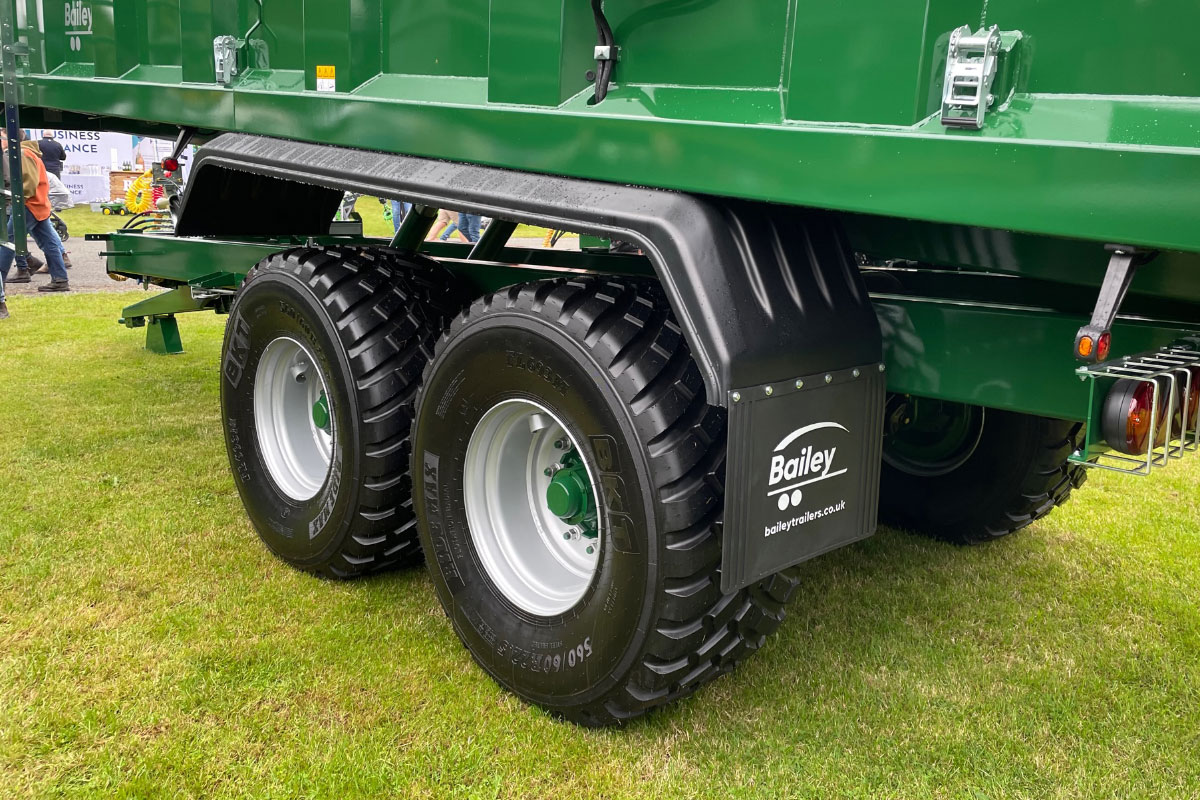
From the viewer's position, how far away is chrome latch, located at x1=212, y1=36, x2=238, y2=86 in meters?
3.51

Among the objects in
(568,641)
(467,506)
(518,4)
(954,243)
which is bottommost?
(568,641)

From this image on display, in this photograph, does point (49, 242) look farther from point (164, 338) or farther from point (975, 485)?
point (975, 485)

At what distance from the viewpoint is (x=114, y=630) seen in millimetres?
3152

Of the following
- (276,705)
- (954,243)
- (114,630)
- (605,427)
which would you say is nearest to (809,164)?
(954,243)

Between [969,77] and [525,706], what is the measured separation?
76.5 inches

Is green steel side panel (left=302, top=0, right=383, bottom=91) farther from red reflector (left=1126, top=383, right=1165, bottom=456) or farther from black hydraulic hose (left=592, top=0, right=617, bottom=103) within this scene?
red reflector (left=1126, top=383, right=1165, bottom=456)

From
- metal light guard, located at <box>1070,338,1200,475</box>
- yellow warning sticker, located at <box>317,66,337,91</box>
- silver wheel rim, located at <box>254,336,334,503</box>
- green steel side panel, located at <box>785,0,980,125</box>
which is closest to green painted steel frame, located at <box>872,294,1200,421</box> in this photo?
metal light guard, located at <box>1070,338,1200,475</box>

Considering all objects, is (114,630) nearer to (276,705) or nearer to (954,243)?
(276,705)

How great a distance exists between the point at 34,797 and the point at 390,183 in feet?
5.88

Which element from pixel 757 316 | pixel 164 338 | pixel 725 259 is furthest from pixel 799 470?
pixel 164 338

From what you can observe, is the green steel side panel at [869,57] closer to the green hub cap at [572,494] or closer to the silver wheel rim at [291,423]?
the green hub cap at [572,494]

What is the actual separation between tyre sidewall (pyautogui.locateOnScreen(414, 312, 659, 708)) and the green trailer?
0.4 inches

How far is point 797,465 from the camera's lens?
2270 millimetres

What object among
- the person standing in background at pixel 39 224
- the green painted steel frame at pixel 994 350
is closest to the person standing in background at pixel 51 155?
the person standing in background at pixel 39 224
